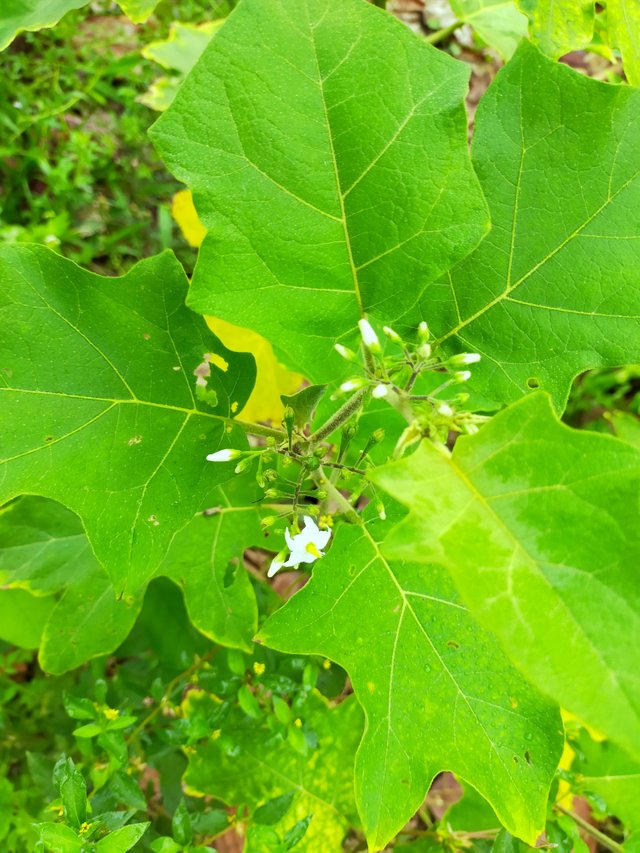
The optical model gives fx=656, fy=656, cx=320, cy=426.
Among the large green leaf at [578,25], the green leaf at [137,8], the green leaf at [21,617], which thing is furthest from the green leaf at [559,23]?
the green leaf at [21,617]

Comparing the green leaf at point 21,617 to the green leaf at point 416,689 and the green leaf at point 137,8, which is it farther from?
the green leaf at point 137,8

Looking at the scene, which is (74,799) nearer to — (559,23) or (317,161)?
(317,161)

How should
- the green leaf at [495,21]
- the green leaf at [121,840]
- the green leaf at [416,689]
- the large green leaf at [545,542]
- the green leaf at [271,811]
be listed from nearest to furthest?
the large green leaf at [545,542] < the green leaf at [121,840] < the green leaf at [416,689] < the green leaf at [271,811] < the green leaf at [495,21]

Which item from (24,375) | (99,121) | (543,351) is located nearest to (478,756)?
(543,351)

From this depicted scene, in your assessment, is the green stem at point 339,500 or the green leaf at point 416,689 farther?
the green stem at point 339,500

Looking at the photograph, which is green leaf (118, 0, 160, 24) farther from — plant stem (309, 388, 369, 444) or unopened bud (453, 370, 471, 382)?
unopened bud (453, 370, 471, 382)

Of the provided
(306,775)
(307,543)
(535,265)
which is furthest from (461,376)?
(306,775)
